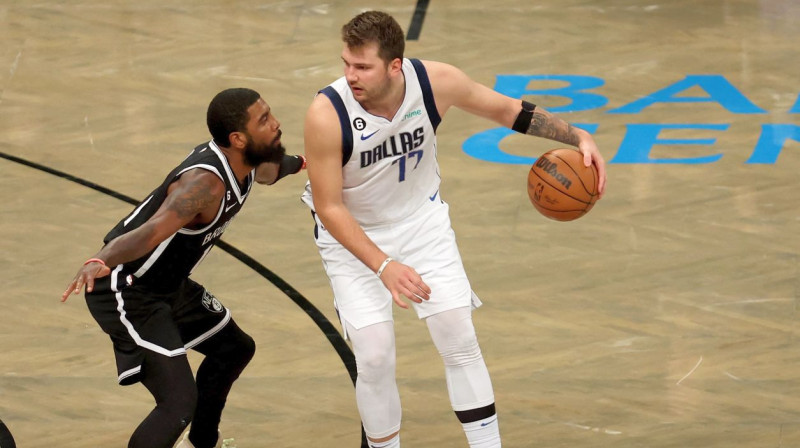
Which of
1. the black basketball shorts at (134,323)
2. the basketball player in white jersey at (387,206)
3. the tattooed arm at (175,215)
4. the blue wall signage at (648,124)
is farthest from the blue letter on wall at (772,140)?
the black basketball shorts at (134,323)

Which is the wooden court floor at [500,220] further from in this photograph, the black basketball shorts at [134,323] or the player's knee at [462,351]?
the black basketball shorts at [134,323]

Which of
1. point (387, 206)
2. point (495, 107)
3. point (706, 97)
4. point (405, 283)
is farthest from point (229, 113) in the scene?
point (706, 97)

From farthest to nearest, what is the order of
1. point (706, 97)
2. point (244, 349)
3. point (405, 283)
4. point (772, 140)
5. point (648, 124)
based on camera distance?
point (706, 97) < point (648, 124) < point (772, 140) < point (244, 349) < point (405, 283)

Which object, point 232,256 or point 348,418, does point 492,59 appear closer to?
point 232,256

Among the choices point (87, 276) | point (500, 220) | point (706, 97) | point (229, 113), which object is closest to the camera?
point (87, 276)

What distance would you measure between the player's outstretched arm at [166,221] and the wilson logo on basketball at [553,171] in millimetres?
1528

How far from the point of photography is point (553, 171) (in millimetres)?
5551

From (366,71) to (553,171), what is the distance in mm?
1171

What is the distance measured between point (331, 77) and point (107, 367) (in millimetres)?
4192

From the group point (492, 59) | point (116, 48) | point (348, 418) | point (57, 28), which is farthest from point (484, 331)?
point (57, 28)

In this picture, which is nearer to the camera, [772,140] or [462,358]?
[462,358]

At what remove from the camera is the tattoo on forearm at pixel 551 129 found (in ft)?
17.8

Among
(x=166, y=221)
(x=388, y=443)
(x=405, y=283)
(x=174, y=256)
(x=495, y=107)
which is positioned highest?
(x=495, y=107)

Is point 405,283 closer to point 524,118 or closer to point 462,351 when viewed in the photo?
point 462,351
